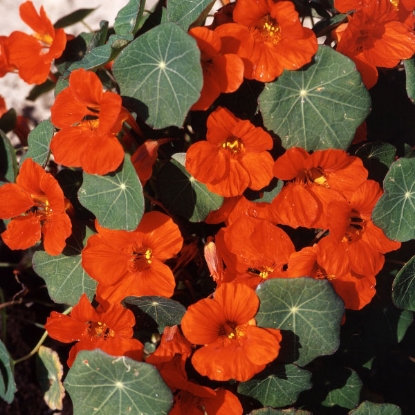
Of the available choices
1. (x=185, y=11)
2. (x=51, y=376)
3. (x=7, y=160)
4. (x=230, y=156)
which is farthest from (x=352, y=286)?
(x=7, y=160)

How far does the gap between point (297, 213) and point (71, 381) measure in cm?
70

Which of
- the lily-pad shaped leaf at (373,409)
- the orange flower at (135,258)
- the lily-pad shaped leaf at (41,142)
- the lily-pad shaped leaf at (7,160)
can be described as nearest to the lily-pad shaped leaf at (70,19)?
the lily-pad shaped leaf at (7,160)

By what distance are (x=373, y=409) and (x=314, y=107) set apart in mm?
814

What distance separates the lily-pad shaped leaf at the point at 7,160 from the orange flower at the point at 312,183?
93cm

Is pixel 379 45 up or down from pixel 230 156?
up

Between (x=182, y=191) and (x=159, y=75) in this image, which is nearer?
(x=159, y=75)

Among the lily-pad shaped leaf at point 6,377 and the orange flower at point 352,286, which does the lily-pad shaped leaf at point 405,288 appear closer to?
the orange flower at point 352,286

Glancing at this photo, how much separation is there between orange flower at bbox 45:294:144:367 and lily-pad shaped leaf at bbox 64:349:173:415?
0.20ft

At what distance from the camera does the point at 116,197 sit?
4.52 feet

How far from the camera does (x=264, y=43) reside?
1354mm

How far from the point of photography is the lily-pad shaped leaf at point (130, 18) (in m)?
1.43

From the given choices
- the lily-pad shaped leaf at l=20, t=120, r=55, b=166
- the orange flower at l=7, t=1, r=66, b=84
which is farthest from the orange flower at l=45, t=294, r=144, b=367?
the orange flower at l=7, t=1, r=66, b=84

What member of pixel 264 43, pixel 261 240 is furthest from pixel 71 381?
pixel 264 43

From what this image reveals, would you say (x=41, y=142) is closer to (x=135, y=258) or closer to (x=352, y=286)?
(x=135, y=258)
